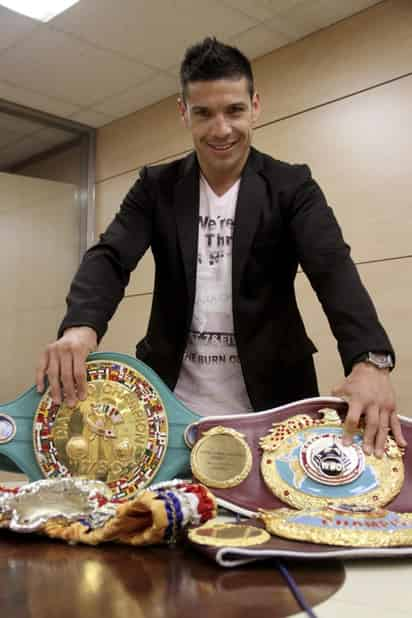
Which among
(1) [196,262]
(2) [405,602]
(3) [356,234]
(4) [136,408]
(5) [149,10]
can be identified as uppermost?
(5) [149,10]

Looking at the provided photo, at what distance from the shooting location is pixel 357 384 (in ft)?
3.49

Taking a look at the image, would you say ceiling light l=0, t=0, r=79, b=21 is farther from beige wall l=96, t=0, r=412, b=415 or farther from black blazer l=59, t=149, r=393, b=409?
black blazer l=59, t=149, r=393, b=409

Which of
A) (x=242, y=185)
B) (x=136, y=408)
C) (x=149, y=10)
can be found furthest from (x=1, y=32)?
(x=136, y=408)

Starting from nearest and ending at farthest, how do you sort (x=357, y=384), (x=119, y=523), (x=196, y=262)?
(x=119, y=523) → (x=357, y=384) → (x=196, y=262)

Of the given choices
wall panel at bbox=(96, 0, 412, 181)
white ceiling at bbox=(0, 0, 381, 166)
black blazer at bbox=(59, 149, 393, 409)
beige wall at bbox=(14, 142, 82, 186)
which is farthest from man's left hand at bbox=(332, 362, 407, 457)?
beige wall at bbox=(14, 142, 82, 186)

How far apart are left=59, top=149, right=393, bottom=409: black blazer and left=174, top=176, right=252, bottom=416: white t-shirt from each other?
0.09ft

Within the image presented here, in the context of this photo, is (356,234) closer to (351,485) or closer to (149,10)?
(149,10)

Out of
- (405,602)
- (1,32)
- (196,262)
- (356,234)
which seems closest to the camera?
(405,602)

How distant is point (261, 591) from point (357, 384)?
0.50 meters

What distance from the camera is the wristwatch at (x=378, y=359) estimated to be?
111cm

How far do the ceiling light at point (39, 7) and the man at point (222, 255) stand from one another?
6.21 ft

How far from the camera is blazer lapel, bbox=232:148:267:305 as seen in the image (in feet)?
4.61

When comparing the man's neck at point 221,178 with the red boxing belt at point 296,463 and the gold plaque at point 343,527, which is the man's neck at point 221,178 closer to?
the red boxing belt at point 296,463

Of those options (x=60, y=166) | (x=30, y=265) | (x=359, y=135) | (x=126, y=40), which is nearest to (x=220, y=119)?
(x=359, y=135)
